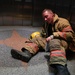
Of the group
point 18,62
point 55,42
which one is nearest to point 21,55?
point 18,62

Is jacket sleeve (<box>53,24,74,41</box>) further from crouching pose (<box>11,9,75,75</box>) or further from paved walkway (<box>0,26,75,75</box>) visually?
paved walkway (<box>0,26,75,75</box>)

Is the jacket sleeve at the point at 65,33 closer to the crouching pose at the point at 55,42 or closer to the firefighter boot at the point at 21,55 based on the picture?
the crouching pose at the point at 55,42

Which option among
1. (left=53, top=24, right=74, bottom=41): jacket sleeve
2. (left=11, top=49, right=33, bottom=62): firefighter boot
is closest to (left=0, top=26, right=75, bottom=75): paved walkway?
(left=11, top=49, right=33, bottom=62): firefighter boot

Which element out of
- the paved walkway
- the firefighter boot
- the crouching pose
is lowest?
the paved walkway

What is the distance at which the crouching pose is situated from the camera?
1.34 meters

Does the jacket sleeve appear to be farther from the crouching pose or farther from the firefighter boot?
the firefighter boot

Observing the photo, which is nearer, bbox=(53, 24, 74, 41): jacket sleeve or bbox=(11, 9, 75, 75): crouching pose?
bbox=(11, 9, 75, 75): crouching pose

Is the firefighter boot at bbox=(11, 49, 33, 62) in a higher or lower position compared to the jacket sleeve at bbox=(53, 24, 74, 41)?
lower

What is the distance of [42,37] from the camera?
1715 millimetres

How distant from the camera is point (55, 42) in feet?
4.72

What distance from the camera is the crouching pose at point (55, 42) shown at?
1.34 metres

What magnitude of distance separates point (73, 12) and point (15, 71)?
45.4 inches

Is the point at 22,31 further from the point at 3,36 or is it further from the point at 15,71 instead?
the point at 15,71

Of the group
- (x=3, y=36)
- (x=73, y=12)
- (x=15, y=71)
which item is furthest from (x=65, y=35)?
(x=3, y=36)
